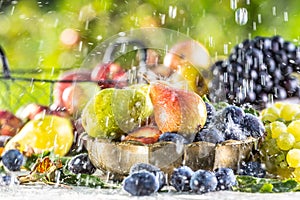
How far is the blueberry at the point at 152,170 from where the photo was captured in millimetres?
1031

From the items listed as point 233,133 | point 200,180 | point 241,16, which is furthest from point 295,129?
point 241,16

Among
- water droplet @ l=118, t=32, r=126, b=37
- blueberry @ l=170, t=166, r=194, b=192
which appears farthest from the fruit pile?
water droplet @ l=118, t=32, r=126, b=37

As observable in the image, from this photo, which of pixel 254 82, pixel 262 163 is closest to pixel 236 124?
pixel 262 163

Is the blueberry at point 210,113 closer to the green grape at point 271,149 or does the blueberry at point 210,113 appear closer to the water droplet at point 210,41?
the green grape at point 271,149

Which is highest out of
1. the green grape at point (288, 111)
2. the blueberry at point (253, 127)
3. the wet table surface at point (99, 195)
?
the green grape at point (288, 111)

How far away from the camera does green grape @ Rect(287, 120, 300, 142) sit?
1.17 m

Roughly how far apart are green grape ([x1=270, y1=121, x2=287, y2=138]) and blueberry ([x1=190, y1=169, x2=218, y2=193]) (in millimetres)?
208

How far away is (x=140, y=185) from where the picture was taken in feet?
3.28

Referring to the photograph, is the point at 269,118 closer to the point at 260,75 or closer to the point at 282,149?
the point at 282,149

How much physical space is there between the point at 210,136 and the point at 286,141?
0.54 feet

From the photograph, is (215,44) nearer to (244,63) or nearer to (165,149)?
(244,63)

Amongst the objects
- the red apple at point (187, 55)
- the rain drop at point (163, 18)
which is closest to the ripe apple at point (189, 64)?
the red apple at point (187, 55)

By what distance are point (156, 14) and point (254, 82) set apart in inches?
29.0

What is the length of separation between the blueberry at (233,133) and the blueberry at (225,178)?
0.07 metres
